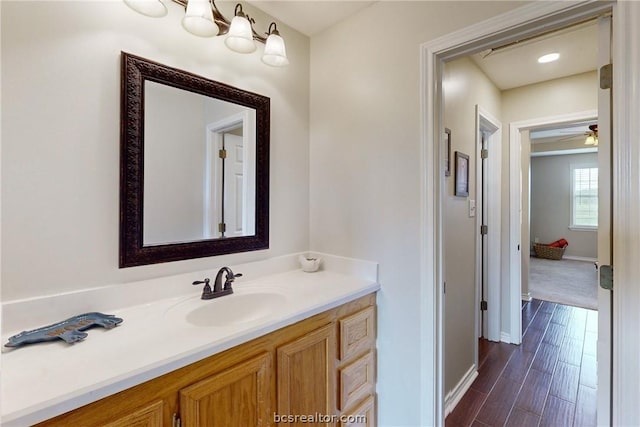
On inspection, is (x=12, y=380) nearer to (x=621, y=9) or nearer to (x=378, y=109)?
(x=378, y=109)

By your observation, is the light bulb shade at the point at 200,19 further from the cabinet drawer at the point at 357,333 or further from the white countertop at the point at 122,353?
the cabinet drawer at the point at 357,333

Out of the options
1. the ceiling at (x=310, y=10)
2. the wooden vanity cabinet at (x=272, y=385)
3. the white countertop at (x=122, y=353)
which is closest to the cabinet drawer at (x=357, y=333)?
the wooden vanity cabinet at (x=272, y=385)

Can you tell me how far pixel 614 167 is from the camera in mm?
1001

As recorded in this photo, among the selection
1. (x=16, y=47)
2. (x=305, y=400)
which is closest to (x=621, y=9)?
(x=305, y=400)

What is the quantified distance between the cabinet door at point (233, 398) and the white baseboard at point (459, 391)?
54.5 inches

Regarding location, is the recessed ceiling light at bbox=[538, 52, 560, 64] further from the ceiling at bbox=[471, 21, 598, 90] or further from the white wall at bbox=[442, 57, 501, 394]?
the white wall at bbox=[442, 57, 501, 394]

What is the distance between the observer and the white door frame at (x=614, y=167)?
960 millimetres

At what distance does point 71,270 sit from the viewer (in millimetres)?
1070

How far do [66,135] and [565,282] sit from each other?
6212mm

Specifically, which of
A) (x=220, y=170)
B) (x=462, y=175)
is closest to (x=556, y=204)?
(x=462, y=175)

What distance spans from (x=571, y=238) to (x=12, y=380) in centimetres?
861

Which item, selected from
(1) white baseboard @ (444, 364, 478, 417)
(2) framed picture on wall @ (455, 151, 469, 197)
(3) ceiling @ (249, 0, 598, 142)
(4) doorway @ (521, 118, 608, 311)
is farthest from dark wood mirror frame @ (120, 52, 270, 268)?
(4) doorway @ (521, 118, 608, 311)

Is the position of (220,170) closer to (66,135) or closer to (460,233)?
(66,135)

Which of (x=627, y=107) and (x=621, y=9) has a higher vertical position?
(x=621, y=9)
